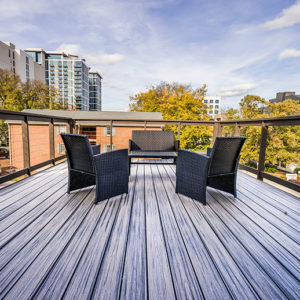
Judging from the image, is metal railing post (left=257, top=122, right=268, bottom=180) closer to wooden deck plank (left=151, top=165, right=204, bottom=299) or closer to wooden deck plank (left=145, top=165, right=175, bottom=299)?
wooden deck plank (left=151, top=165, right=204, bottom=299)

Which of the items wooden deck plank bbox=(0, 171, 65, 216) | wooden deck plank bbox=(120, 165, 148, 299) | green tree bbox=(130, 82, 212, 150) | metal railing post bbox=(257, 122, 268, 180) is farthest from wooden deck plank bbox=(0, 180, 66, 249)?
green tree bbox=(130, 82, 212, 150)

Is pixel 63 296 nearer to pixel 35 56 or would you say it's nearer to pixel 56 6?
pixel 56 6

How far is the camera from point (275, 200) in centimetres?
216

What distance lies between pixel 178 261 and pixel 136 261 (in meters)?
0.26

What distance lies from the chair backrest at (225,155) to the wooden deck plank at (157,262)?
86 centimetres

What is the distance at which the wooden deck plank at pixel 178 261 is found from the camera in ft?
2.90

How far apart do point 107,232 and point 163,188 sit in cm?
122

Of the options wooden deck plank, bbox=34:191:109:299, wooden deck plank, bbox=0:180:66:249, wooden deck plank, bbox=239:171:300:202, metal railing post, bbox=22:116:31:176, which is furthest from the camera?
metal railing post, bbox=22:116:31:176

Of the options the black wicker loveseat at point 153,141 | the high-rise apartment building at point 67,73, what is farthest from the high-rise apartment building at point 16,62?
the black wicker loveseat at point 153,141

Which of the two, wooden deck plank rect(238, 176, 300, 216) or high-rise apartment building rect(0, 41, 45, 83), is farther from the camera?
high-rise apartment building rect(0, 41, 45, 83)

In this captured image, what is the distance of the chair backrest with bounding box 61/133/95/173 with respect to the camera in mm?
1862

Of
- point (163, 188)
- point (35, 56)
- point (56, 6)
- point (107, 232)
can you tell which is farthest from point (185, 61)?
point (35, 56)

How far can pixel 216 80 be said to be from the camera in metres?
20.0

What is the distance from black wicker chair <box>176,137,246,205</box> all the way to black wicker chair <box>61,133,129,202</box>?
2.33 ft
